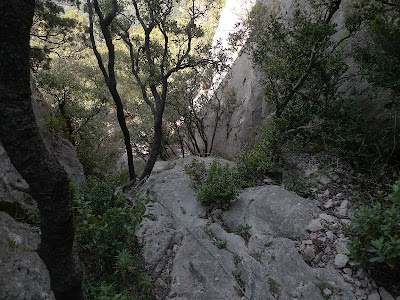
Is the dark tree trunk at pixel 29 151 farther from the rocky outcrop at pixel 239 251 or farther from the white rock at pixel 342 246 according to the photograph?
the white rock at pixel 342 246

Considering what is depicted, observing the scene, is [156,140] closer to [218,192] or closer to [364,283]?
[218,192]

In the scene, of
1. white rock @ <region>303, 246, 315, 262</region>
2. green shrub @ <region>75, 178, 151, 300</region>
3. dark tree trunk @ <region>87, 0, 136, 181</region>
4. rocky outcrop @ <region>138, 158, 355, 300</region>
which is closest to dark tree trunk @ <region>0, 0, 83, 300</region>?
green shrub @ <region>75, 178, 151, 300</region>

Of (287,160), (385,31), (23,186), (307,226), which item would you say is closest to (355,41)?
(385,31)

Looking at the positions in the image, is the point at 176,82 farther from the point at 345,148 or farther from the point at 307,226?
the point at 307,226

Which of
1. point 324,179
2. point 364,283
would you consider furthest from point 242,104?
point 364,283

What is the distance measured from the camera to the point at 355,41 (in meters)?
8.56

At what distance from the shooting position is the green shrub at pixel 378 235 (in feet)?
12.7

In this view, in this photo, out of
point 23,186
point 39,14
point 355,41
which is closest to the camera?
point 23,186

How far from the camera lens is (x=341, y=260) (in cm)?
485

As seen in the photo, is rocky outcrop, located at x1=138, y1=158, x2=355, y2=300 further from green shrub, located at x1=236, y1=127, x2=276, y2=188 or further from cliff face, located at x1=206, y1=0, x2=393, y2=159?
cliff face, located at x1=206, y1=0, x2=393, y2=159

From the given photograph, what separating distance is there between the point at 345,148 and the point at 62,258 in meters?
7.39

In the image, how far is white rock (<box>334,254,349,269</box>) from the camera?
4794mm

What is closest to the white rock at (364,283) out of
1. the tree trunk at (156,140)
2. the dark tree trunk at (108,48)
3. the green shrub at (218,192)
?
the green shrub at (218,192)

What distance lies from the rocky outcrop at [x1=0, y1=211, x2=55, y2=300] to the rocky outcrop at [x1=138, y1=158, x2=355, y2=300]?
1.97 m
